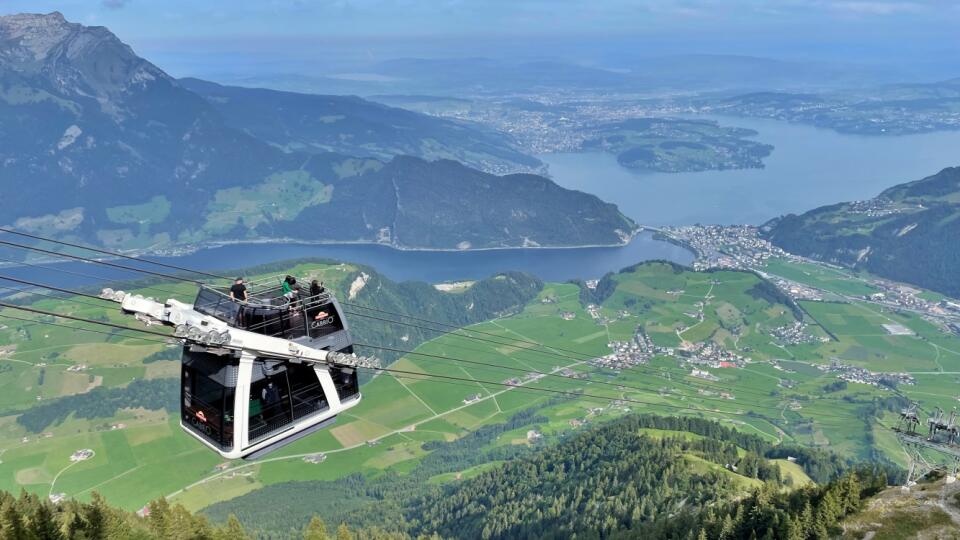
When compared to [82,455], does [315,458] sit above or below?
above

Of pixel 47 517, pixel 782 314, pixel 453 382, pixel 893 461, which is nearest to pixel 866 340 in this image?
pixel 782 314

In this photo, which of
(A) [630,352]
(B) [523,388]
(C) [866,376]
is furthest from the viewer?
(A) [630,352]

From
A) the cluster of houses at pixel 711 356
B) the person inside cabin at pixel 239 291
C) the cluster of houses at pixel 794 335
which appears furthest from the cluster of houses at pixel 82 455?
the cluster of houses at pixel 794 335

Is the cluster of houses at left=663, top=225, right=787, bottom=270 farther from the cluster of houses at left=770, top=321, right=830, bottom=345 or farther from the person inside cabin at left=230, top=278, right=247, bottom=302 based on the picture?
the person inside cabin at left=230, top=278, right=247, bottom=302

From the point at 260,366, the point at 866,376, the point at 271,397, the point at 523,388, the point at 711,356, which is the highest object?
the point at 260,366

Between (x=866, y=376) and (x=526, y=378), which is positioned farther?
(x=866, y=376)

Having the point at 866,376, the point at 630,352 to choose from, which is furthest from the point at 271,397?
the point at 866,376

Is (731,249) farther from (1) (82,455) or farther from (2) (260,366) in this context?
(2) (260,366)
